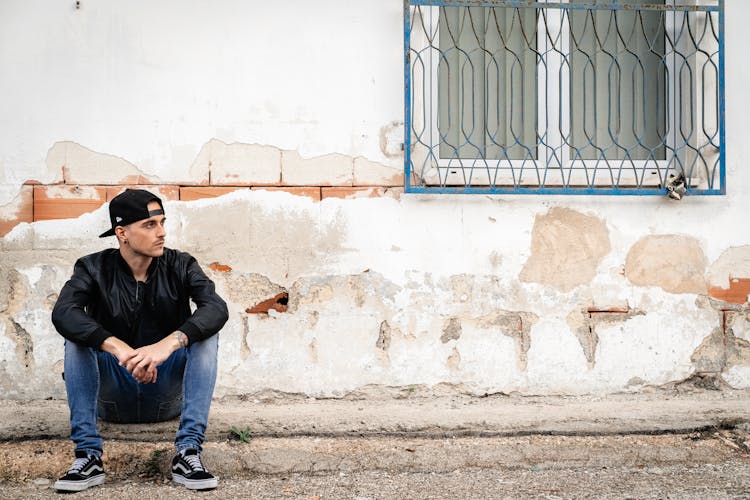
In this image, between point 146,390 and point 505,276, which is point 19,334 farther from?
point 505,276

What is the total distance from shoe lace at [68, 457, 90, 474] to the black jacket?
49 centimetres

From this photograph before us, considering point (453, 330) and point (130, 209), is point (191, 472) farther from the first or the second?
point (453, 330)

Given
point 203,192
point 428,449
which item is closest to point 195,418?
point 428,449

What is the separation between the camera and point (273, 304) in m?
4.19

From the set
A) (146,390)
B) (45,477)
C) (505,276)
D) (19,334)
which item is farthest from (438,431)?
(19,334)

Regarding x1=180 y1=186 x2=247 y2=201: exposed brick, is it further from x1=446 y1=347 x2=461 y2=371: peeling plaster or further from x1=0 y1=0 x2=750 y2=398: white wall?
x1=446 y1=347 x2=461 y2=371: peeling plaster

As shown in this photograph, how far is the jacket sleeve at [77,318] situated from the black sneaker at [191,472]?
526 millimetres

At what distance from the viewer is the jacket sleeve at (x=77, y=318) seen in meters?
3.05

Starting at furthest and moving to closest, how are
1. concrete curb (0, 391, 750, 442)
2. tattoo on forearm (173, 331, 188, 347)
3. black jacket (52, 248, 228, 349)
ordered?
concrete curb (0, 391, 750, 442), black jacket (52, 248, 228, 349), tattoo on forearm (173, 331, 188, 347)

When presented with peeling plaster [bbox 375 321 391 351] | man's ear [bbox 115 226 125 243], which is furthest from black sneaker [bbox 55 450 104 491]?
peeling plaster [bbox 375 321 391 351]

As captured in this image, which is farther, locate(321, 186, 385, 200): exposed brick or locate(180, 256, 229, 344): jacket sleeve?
locate(321, 186, 385, 200): exposed brick

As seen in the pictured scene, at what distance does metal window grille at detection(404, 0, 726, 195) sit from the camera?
431 cm

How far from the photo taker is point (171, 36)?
416 cm

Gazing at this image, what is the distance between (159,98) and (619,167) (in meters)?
2.43
